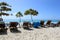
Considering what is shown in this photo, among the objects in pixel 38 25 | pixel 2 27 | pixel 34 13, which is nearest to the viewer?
pixel 2 27

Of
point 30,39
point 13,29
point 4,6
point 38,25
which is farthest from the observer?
point 38,25

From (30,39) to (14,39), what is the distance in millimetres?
988

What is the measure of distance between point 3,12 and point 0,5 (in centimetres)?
85

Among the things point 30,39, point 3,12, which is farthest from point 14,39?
point 3,12

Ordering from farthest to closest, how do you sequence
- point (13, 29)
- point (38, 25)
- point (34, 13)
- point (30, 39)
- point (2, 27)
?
point (34, 13), point (38, 25), point (13, 29), point (2, 27), point (30, 39)

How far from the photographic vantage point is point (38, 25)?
1438cm

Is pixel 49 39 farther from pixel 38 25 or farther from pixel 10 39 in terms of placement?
pixel 38 25

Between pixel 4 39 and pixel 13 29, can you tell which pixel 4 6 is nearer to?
pixel 13 29

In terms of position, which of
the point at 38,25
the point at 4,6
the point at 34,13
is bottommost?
the point at 38,25

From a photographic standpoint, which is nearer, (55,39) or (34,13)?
A: (55,39)

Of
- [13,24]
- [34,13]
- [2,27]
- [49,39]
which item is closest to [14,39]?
[49,39]

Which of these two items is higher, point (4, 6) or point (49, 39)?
point (4, 6)

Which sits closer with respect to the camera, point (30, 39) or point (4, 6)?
point (30, 39)

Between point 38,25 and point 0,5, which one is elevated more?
point 0,5
